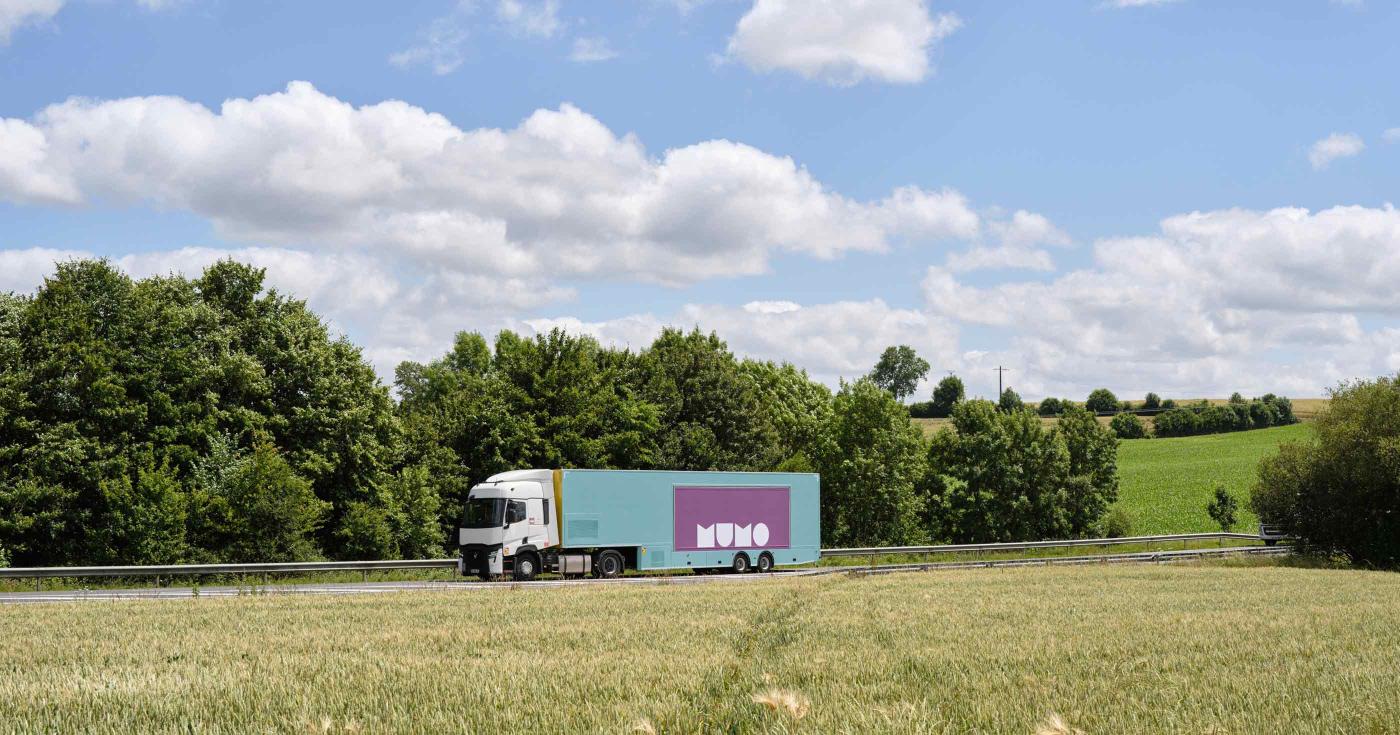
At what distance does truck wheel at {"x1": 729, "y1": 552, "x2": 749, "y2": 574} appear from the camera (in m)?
39.1

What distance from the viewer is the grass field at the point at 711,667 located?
724cm

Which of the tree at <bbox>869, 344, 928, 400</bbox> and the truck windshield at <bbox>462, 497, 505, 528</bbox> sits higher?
the tree at <bbox>869, 344, 928, 400</bbox>

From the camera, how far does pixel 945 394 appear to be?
137125 mm

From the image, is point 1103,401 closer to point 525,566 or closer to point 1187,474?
point 1187,474

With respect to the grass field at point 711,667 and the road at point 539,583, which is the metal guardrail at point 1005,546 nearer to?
the road at point 539,583

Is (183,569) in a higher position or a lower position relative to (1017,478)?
lower

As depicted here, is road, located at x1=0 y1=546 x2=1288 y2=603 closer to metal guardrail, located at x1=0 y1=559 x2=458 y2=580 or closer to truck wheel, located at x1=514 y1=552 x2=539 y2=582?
metal guardrail, located at x1=0 y1=559 x2=458 y2=580

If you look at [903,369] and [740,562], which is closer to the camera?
[740,562]

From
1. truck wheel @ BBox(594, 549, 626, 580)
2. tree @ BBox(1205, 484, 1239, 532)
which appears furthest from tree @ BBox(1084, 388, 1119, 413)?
truck wheel @ BBox(594, 549, 626, 580)

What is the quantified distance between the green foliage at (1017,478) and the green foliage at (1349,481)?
16.6m

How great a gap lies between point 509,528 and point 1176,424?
10431cm

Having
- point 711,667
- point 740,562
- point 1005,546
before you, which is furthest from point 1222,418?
point 711,667

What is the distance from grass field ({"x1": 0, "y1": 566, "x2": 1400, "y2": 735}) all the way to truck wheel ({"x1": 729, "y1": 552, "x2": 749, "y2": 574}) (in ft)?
61.2

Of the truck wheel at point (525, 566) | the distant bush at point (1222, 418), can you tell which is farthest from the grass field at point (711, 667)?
the distant bush at point (1222, 418)
